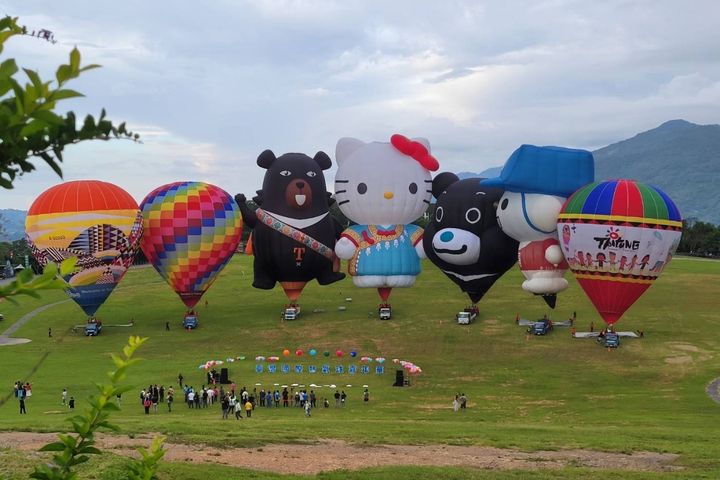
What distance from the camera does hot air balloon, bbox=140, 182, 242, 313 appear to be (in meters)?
42.7

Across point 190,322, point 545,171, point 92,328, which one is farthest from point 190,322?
point 545,171

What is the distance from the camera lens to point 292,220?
42.9m

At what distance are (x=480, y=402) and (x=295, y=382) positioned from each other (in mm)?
7587

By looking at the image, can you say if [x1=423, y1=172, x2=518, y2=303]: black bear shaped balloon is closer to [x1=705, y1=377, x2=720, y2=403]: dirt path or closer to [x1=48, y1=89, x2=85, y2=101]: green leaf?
[x1=705, y1=377, x2=720, y2=403]: dirt path

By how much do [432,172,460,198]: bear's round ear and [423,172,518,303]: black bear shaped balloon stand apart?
1.65 meters

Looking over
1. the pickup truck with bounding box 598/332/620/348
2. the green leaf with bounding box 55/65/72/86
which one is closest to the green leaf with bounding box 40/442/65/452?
the green leaf with bounding box 55/65/72/86

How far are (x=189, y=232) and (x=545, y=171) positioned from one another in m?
18.0

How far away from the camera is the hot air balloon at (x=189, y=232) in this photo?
42656mm

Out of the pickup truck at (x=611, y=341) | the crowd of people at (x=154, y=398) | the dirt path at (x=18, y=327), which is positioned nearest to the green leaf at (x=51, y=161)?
the crowd of people at (x=154, y=398)

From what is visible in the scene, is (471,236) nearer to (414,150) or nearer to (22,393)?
(414,150)

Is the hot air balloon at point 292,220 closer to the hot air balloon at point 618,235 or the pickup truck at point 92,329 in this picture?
the pickup truck at point 92,329

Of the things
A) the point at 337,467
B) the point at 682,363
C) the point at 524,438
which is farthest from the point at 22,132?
the point at 682,363

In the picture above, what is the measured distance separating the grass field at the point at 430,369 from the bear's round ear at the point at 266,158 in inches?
344

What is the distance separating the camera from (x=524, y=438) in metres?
21.3
